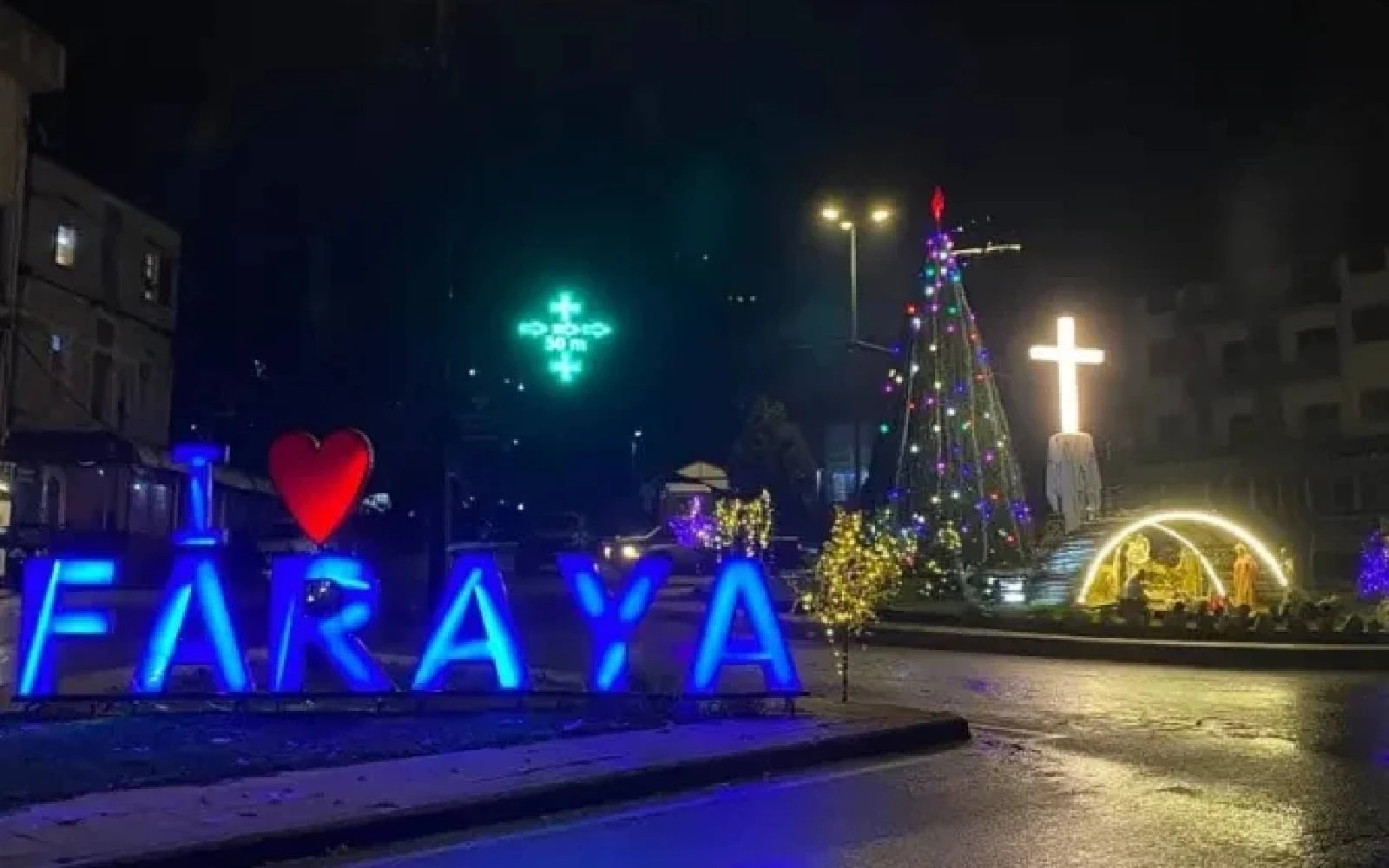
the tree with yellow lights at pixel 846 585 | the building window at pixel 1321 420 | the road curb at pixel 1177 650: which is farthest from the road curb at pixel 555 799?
the building window at pixel 1321 420

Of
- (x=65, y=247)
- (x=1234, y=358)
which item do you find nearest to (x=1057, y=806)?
(x=65, y=247)

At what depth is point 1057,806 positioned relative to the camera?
935cm

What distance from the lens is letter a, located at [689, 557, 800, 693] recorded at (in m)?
12.7

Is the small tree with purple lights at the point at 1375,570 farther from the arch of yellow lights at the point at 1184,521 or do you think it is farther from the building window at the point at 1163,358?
the building window at the point at 1163,358

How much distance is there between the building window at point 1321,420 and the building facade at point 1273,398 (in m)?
0.05

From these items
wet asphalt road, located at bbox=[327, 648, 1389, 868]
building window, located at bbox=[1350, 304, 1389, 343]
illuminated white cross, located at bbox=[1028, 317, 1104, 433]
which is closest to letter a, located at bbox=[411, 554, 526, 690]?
wet asphalt road, located at bbox=[327, 648, 1389, 868]

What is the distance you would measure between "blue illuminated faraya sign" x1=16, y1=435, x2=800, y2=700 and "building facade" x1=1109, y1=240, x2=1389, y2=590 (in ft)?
131

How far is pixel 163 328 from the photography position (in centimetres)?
4416

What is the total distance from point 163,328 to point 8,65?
37.0 ft

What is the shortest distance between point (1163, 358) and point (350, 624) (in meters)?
57.4

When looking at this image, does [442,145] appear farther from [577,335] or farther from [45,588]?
[45,588]

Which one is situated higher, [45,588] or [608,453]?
[608,453]

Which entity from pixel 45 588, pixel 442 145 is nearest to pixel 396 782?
pixel 45 588

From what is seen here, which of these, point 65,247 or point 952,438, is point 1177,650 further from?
point 65,247
